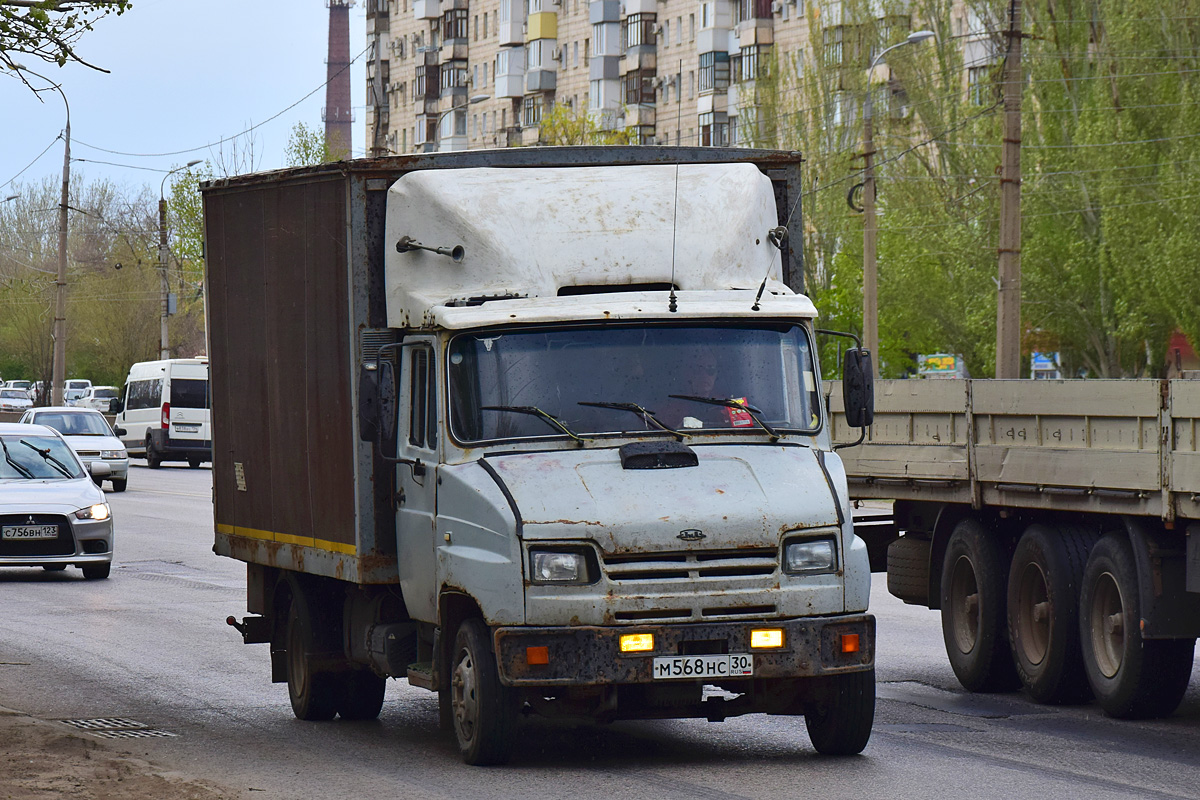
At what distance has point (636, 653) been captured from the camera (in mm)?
8836

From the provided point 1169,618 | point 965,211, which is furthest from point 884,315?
point 1169,618

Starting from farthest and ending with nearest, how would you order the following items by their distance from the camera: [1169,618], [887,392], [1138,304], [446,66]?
[446,66] → [1138,304] → [887,392] → [1169,618]

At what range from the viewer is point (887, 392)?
13.8m

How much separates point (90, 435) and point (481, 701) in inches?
1265

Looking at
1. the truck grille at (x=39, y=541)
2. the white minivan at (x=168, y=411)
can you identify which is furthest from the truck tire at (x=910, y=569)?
the white minivan at (x=168, y=411)

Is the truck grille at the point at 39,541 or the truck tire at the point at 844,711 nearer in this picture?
the truck tire at the point at 844,711

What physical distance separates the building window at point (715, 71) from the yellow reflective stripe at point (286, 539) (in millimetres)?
76030

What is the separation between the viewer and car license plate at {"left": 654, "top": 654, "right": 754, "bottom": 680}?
8.87 meters

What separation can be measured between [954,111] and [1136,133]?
23.5 ft

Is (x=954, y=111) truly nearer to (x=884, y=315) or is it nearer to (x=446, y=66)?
(x=884, y=315)

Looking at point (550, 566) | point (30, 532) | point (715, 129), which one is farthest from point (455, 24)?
point (550, 566)

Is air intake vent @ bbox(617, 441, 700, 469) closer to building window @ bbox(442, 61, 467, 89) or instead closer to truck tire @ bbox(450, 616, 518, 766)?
truck tire @ bbox(450, 616, 518, 766)

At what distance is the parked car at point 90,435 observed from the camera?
1538 inches

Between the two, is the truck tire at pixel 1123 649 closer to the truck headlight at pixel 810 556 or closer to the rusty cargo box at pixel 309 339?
the rusty cargo box at pixel 309 339
